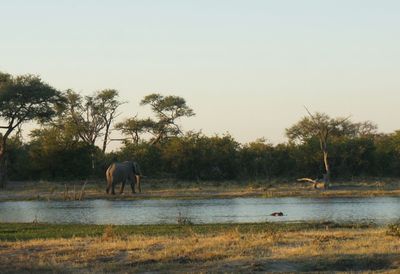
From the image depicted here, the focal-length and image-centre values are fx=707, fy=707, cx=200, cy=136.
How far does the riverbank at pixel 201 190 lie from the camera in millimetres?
41938

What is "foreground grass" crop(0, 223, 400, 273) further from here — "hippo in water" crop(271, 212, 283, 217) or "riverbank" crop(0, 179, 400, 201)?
"riverbank" crop(0, 179, 400, 201)

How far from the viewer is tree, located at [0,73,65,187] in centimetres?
5132

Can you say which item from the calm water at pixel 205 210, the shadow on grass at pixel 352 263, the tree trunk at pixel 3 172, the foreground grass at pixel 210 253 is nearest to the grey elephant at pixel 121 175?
the calm water at pixel 205 210

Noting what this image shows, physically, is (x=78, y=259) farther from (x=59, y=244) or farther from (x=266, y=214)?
(x=266, y=214)

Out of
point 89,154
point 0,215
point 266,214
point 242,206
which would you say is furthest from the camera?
point 89,154

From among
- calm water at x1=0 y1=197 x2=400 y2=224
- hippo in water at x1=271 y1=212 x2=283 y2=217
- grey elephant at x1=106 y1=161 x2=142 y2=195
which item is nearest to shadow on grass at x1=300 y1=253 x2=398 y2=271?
calm water at x1=0 y1=197 x2=400 y2=224

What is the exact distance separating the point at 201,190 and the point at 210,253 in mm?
30893

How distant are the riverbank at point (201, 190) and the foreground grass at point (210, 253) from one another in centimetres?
2322

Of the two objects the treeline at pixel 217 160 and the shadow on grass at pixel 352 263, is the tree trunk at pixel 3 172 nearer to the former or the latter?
the treeline at pixel 217 160

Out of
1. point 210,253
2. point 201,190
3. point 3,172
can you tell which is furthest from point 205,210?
point 3,172

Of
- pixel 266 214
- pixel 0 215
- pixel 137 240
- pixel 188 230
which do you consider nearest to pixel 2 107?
pixel 0 215

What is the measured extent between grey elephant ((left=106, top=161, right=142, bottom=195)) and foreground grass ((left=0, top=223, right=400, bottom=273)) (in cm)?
2563

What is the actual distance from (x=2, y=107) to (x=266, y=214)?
1116 inches

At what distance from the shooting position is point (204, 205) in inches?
1400
